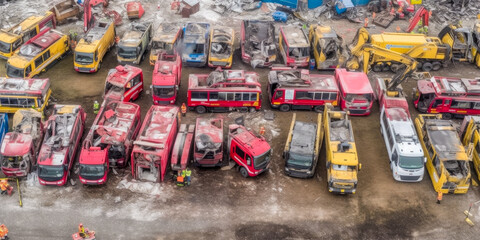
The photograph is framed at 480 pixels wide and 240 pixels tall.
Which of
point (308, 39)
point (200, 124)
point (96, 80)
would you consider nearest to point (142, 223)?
point (200, 124)

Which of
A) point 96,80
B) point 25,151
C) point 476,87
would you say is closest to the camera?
point 25,151

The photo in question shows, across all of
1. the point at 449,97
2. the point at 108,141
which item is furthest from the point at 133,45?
the point at 449,97

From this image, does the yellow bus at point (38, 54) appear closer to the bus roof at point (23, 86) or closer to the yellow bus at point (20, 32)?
the yellow bus at point (20, 32)

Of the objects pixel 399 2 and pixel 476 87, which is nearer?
pixel 476 87

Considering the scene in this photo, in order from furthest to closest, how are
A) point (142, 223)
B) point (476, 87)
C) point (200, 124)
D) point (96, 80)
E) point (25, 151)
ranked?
point (96, 80)
point (476, 87)
point (200, 124)
point (25, 151)
point (142, 223)

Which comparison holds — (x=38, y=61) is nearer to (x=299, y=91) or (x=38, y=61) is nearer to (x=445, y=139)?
(x=299, y=91)

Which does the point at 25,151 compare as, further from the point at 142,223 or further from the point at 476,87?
the point at 476,87

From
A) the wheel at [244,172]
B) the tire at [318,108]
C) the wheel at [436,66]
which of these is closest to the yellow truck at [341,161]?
the tire at [318,108]
